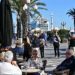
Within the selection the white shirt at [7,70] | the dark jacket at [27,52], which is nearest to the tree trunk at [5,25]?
the dark jacket at [27,52]

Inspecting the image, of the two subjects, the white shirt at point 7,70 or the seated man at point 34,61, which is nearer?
the white shirt at point 7,70

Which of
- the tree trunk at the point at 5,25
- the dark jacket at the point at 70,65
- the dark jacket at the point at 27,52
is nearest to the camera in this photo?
the dark jacket at the point at 70,65

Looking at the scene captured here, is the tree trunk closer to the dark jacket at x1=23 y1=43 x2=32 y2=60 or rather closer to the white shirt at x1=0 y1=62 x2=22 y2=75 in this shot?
the dark jacket at x1=23 y1=43 x2=32 y2=60

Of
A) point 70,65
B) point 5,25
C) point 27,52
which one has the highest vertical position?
point 5,25

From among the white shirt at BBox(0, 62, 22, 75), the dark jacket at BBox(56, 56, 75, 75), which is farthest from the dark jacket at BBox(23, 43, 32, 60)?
the white shirt at BBox(0, 62, 22, 75)

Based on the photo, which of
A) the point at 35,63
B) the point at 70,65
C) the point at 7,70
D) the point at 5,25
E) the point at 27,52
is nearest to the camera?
the point at 7,70

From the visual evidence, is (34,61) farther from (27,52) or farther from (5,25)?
(27,52)

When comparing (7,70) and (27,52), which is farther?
→ (27,52)

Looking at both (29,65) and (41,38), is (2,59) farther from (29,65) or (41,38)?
(41,38)

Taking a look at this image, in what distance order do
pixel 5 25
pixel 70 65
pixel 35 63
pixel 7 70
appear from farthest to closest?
1. pixel 5 25
2. pixel 35 63
3. pixel 70 65
4. pixel 7 70

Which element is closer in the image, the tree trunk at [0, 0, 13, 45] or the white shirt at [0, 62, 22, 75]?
the white shirt at [0, 62, 22, 75]

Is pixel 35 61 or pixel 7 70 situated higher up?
pixel 7 70

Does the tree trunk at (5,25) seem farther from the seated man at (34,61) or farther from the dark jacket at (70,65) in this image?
the dark jacket at (70,65)

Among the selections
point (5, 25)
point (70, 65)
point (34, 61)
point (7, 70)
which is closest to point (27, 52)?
point (5, 25)
